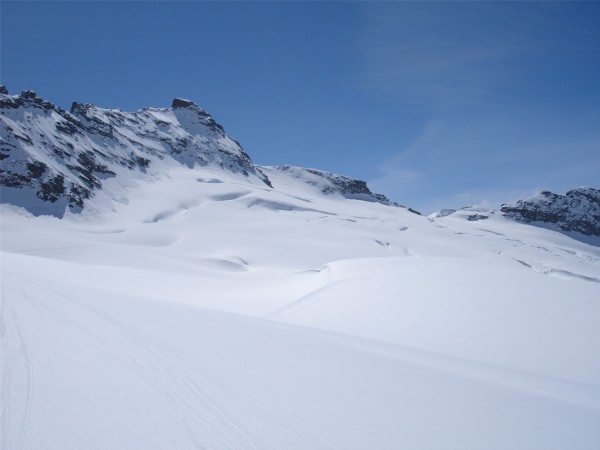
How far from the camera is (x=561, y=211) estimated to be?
175m

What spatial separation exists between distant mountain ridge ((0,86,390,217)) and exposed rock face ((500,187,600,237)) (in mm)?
79081

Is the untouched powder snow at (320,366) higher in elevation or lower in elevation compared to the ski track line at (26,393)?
higher

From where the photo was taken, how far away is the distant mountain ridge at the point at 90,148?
2566 inches

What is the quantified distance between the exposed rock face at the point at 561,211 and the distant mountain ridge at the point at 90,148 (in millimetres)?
79081

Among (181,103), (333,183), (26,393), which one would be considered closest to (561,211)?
(333,183)

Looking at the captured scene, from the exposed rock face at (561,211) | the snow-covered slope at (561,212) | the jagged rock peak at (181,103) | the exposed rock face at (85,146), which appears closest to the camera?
the exposed rock face at (85,146)

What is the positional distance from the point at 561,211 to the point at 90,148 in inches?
7761

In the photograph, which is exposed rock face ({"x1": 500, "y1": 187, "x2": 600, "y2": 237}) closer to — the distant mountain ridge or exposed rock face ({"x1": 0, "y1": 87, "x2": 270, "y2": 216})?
the distant mountain ridge

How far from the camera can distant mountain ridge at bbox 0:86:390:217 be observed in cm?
6519

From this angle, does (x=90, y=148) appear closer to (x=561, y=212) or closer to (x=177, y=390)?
(x=177, y=390)

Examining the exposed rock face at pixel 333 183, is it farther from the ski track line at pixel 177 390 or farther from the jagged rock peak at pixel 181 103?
the ski track line at pixel 177 390

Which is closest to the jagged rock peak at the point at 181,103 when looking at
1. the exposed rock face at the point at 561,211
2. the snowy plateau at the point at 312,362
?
the snowy plateau at the point at 312,362

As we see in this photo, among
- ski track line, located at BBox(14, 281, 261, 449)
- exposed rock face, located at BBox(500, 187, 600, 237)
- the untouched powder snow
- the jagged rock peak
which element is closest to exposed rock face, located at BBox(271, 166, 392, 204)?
the jagged rock peak

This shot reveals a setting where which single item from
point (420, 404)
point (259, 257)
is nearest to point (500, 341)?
point (420, 404)
